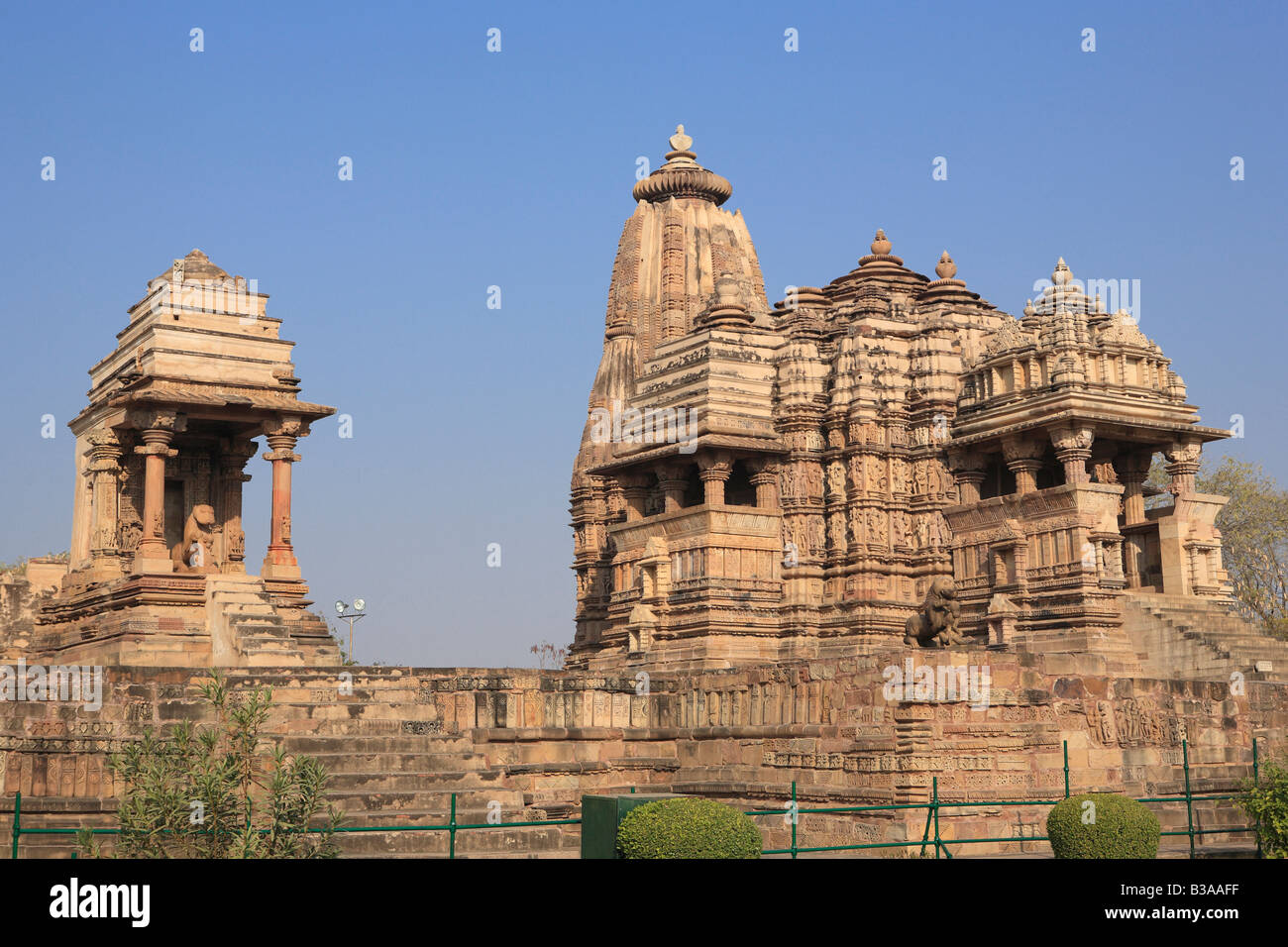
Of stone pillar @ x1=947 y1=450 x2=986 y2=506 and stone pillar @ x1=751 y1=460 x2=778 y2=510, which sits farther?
stone pillar @ x1=751 y1=460 x2=778 y2=510

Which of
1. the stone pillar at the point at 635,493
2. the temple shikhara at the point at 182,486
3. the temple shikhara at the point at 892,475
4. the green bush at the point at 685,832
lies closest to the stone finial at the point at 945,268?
the temple shikhara at the point at 892,475

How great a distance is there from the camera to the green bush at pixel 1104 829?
672 inches

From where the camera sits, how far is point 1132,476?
36.8 meters

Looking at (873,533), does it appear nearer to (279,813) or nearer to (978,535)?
(978,535)

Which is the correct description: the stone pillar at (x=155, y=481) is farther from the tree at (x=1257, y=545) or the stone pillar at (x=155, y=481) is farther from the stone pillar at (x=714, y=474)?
the tree at (x=1257, y=545)

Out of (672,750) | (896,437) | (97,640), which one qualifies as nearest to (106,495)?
(97,640)

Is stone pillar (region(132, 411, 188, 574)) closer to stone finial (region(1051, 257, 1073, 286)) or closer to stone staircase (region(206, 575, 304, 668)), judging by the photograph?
stone staircase (region(206, 575, 304, 668))

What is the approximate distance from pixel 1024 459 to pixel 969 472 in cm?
225

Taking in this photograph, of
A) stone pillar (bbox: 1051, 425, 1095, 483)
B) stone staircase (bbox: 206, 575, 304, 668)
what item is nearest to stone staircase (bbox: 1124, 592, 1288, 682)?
stone pillar (bbox: 1051, 425, 1095, 483)

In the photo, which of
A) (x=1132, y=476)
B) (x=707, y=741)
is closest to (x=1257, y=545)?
(x=1132, y=476)

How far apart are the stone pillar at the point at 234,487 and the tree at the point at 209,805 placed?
14.4 metres

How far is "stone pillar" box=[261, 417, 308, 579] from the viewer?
29.4m

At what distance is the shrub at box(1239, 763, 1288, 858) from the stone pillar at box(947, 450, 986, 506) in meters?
19.8

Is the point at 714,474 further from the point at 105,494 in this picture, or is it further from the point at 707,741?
the point at 105,494
